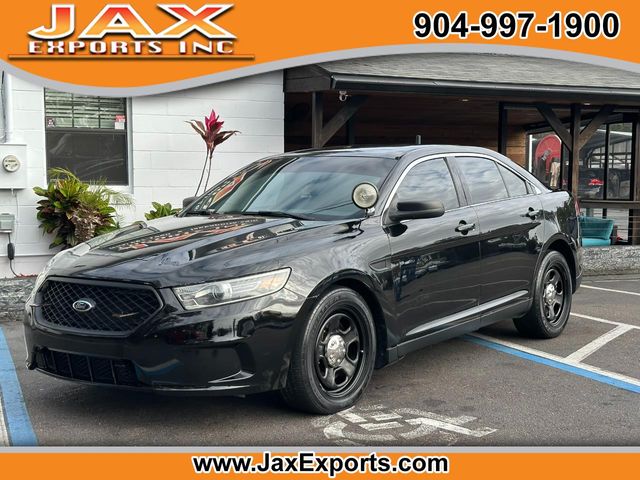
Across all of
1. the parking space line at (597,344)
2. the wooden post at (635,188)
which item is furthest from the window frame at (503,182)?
the wooden post at (635,188)

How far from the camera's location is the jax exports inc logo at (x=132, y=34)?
10.5 metres

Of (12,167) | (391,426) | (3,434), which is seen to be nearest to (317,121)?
(12,167)

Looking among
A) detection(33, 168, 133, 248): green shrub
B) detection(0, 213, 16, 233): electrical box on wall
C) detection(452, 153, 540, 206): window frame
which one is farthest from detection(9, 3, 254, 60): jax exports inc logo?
detection(452, 153, 540, 206): window frame

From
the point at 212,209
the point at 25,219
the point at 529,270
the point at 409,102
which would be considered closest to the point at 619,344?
the point at 529,270

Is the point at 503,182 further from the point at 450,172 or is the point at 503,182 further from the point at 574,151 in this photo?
the point at 574,151

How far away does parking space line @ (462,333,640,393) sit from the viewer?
5.82 m

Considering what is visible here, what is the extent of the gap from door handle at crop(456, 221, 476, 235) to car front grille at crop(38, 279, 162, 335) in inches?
98.7

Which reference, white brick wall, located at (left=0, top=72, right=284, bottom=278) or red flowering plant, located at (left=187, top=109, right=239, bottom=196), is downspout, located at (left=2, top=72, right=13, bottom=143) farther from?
red flowering plant, located at (left=187, top=109, right=239, bottom=196)

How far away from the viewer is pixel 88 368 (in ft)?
15.3

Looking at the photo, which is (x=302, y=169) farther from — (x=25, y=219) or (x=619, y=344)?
(x=25, y=219)

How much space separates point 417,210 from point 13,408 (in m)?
2.90

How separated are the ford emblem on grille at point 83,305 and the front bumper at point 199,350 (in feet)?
0.48

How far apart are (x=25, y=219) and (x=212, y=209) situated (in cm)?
502

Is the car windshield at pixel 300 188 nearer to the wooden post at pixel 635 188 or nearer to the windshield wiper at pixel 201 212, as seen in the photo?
the windshield wiper at pixel 201 212
